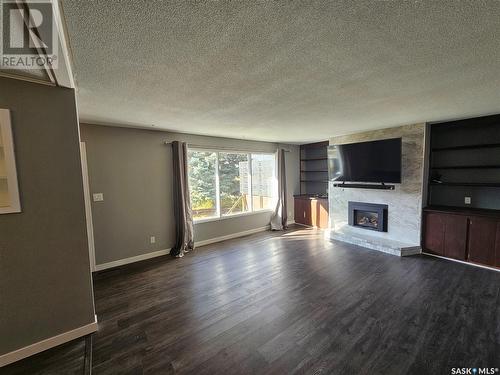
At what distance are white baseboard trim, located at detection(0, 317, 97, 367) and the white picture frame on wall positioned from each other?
1.18 m

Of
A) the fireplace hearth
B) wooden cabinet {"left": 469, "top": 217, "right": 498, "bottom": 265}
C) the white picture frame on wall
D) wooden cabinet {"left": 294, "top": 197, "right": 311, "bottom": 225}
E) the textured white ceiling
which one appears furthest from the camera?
wooden cabinet {"left": 294, "top": 197, "right": 311, "bottom": 225}

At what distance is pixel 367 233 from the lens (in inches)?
181

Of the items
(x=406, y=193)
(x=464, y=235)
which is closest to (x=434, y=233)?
(x=464, y=235)

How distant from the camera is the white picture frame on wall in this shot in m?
1.65

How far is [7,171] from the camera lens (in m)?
1.68

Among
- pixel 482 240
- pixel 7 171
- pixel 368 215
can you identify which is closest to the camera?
pixel 7 171

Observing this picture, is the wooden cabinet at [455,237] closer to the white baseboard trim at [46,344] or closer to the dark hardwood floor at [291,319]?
the dark hardwood floor at [291,319]

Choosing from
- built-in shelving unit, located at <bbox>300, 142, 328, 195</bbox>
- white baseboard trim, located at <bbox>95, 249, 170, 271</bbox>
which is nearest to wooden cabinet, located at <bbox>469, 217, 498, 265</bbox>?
built-in shelving unit, located at <bbox>300, 142, 328, 195</bbox>

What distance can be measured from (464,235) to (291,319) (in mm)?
3263

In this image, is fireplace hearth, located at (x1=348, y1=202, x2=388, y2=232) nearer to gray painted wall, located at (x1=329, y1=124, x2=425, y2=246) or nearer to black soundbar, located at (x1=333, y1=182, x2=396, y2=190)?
gray painted wall, located at (x1=329, y1=124, x2=425, y2=246)

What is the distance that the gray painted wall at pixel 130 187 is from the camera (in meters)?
3.41

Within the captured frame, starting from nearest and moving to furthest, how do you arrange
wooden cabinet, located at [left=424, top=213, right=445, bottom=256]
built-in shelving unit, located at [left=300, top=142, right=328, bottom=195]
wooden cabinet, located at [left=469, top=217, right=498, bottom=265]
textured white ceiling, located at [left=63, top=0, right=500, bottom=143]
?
textured white ceiling, located at [left=63, top=0, right=500, bottom=143] → wooden cabinet, located at [left=469, top=217, right=498, bottom=265] → wooden cabinet, located at [left=424, top=213, right=445, bottom=256] → built-in shelving unit, located at [left=300, top=142, right=328, bottom=195]

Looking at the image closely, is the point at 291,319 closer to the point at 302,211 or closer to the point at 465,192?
the point at 465,192

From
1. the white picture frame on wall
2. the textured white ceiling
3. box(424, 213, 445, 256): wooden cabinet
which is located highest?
the textured white ceiling
